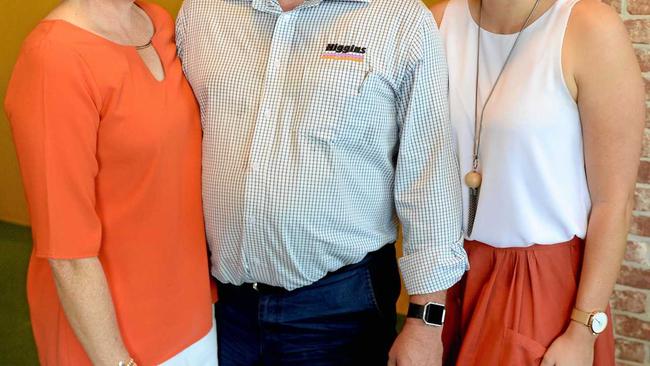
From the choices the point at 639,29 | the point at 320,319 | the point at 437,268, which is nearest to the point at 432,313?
the point at 437,268

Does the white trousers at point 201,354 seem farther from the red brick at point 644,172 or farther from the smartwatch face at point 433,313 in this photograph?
the red brick at point 644,172

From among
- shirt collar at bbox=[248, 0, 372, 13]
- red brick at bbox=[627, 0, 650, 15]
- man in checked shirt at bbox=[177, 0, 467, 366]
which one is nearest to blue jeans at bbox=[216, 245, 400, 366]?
man in checked shirt at bbox=[177, 0, 467, 366]

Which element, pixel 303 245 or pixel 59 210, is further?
pixel 303 245

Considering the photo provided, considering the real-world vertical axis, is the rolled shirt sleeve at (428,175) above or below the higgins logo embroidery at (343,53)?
below

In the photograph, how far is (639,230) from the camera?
81.2 inches

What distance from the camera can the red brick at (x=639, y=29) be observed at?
1.90 meters

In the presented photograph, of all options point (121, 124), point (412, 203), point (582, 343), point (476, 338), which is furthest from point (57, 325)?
point (582, 343)

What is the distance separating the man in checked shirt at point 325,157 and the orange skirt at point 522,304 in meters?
0.08

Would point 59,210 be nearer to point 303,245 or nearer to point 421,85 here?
point 303,245

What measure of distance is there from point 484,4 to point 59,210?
97cm

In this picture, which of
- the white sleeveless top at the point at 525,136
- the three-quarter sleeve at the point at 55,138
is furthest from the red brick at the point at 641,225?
the three-quarter sleeve at the point at 55,138

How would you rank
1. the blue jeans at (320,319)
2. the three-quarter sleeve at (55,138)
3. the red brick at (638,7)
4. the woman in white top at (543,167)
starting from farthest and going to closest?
the red brick at (638,7)
the blue jeans at (320,319)
the woman in white top at (543,167)
the three-quarter sleeve at (55,138)

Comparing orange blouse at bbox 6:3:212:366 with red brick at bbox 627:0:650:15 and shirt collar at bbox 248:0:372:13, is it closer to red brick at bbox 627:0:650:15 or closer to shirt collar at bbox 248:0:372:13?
shirt collar at bbox 248:0:372:13

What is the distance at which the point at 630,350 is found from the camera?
2201 mm
